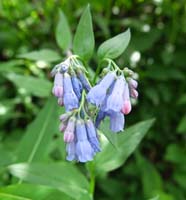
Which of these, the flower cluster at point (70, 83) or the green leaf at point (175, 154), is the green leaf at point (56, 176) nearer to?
the flower cluster at point (70, 83)

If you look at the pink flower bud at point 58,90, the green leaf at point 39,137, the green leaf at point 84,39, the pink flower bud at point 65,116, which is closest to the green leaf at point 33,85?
the green leaf at point 39,137

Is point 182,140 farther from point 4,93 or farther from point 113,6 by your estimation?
point 4,93

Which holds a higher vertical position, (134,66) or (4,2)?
(4,2)

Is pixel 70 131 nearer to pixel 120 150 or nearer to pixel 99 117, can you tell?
pixel 99 117

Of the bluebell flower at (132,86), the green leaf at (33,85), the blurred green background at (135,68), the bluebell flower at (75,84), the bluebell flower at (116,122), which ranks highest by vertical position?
the bluebell flower at (75,84)

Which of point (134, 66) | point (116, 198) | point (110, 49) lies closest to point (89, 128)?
point (110, 49)

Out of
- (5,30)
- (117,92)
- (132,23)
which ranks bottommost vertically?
(132,23)

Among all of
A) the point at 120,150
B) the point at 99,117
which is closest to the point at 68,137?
the point at 99,117
